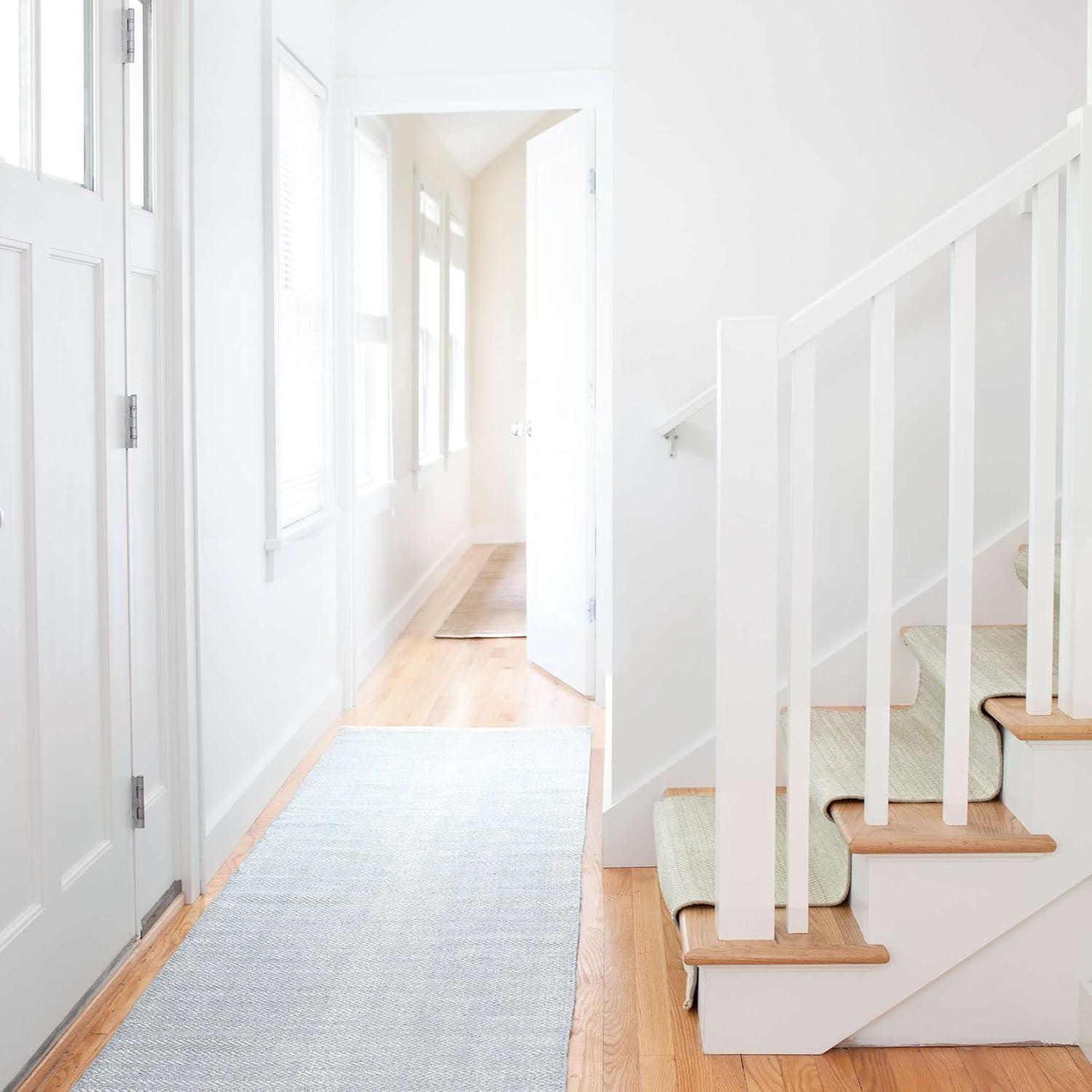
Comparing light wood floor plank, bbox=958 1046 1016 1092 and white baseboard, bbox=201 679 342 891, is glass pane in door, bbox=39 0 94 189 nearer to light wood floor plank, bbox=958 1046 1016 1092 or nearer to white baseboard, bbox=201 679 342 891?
white baseboard, bbox=201 679 342 891

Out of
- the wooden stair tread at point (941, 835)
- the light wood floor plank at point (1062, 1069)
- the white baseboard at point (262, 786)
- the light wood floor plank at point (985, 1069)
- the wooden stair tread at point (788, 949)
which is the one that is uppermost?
the wooden stair tread at point (941, 835)

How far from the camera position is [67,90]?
219cm

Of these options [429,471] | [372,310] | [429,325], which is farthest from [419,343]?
[372,310]

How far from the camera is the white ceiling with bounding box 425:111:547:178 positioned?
702cm

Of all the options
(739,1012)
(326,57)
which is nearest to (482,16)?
(326,57)

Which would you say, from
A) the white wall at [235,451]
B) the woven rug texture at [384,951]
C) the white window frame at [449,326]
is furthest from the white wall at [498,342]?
the woven rug texture at [384,951]

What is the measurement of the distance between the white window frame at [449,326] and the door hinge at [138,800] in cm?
505

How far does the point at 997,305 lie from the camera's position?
2.79 m

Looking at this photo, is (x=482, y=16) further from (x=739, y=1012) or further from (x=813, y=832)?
(x=739, y=1012)

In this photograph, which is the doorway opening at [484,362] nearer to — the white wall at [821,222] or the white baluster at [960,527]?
the white wall at [821,222]

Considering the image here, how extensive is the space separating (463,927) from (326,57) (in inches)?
111

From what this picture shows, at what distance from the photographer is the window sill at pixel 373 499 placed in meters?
4.88

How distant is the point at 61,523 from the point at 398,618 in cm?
354

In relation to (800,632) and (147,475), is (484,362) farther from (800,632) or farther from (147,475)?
(800,632)
